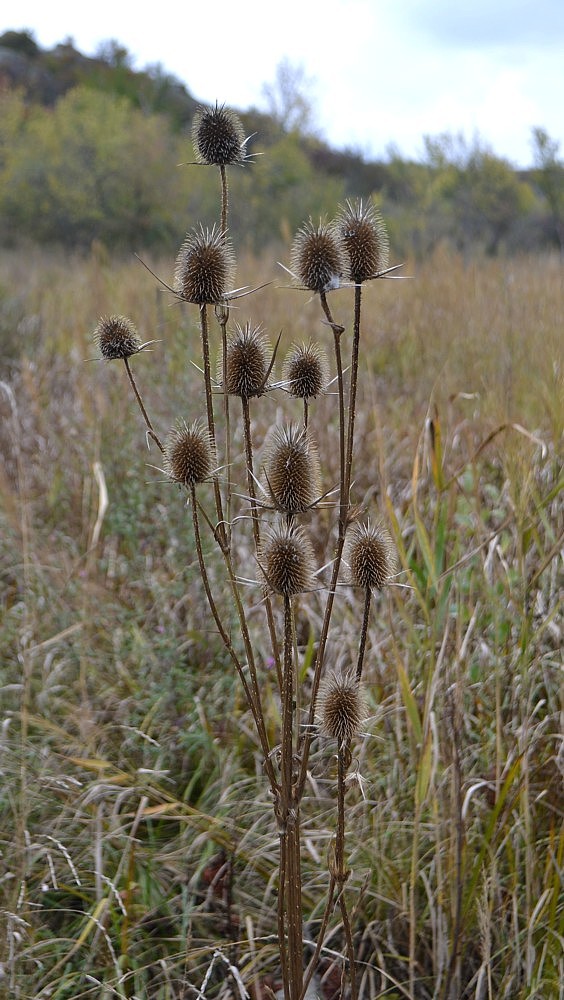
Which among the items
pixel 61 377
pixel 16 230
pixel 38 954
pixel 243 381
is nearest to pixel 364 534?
pixel 243 381

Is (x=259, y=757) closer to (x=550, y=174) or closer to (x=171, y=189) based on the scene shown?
(x=171, y=189)

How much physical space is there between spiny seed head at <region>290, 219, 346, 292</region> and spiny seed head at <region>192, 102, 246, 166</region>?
8.0 inches

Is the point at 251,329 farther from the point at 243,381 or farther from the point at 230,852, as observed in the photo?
the point at 230,852

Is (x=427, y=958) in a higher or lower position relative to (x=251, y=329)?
lower

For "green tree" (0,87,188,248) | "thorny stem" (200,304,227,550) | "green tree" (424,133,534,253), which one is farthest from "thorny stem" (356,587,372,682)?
"green tree" (424,133,534,253)

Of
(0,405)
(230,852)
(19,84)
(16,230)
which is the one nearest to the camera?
(230,852)

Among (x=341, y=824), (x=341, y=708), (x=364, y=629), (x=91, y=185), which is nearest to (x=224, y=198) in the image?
(x=364, y=629)

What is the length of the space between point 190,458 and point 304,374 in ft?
0.70

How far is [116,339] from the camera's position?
Answer: 4.20ft

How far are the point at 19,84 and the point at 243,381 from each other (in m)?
41.7

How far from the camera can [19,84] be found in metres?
36.9

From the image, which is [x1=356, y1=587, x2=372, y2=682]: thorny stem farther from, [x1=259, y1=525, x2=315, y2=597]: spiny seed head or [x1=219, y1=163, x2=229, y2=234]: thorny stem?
[x1=219, y1=163, x2=229, y2=234]: thorny stem

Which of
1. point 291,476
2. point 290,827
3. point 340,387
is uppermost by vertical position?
point 340,387

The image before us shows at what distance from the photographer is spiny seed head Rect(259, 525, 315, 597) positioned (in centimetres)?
110
